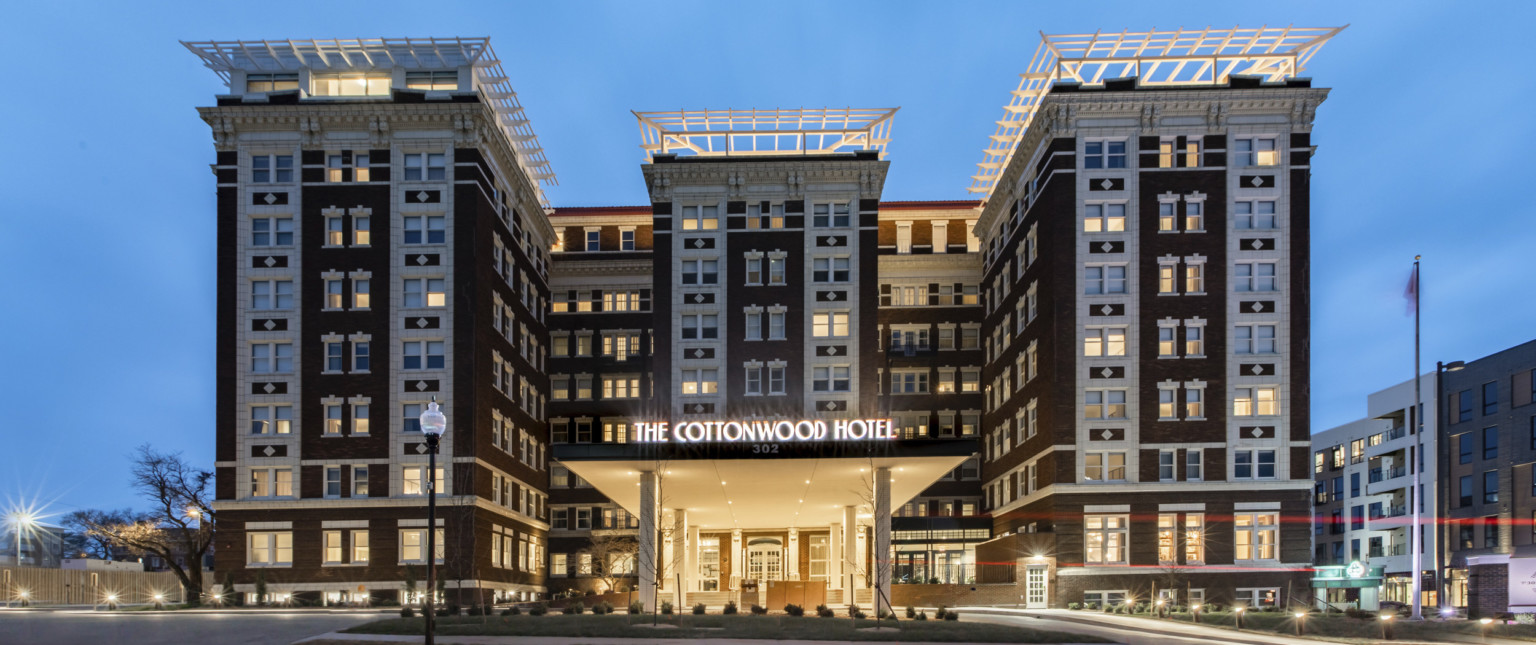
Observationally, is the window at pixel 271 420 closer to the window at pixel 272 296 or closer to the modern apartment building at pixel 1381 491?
the window at pixel 272 296

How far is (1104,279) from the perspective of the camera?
6688cm

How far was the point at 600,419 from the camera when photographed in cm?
8900

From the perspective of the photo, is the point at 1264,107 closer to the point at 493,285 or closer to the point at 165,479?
the point at 493,285

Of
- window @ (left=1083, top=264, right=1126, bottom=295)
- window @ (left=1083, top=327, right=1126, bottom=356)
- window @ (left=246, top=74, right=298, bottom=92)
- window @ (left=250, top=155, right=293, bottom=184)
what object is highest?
window @ (left=246, top=74, right=298, bottom=92)

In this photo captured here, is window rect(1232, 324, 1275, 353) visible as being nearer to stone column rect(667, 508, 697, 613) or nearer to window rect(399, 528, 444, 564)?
stone column rect(667, 508, 697, 613)

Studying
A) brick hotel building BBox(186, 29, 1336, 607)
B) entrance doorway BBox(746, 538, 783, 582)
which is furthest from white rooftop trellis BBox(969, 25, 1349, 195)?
entrance doorway BBox(746, 538, 783, 582)

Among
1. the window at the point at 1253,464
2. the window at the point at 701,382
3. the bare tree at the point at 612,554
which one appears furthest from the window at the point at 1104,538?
the bare tree at the point at 612,554

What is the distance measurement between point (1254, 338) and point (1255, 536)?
10.9 meters

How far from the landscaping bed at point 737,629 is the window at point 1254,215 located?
1486 inches

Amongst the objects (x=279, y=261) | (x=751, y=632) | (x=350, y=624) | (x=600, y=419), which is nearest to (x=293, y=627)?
(x=350, y=624)

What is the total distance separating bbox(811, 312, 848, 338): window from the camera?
7669cm

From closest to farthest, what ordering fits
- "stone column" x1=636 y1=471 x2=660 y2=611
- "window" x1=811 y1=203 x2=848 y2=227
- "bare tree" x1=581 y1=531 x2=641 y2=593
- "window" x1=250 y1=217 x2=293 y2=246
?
"stone column" x1=636 y1=471 x2=660 y2=611, "window" x1=250 y1=217 x2=293 y2=246, "window" x1=811 y1=203 x2=848 y2=227, "bare tree" x1=581 y1=531 x2=641 y2=593

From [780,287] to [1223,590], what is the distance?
105ft

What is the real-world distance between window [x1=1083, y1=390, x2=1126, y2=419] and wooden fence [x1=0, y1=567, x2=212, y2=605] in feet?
163
